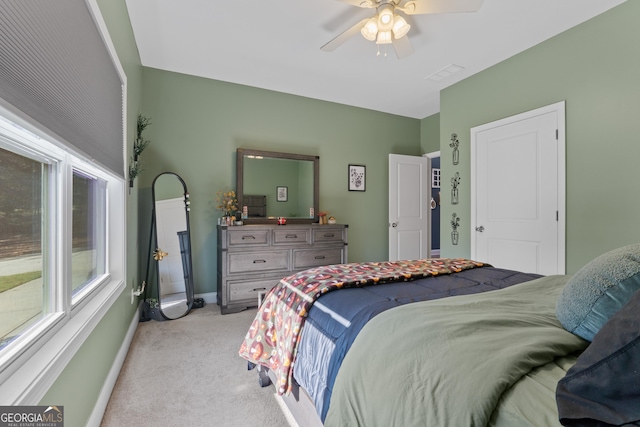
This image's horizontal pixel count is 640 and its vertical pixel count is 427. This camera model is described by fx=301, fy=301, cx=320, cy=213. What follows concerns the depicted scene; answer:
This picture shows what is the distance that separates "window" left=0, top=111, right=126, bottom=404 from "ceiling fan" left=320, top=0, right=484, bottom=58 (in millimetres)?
1990

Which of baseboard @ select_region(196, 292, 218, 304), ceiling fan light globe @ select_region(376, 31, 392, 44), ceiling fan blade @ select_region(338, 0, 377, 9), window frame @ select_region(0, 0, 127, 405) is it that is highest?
ceiling fan blade @ select_region(338, 0, 377, 9)

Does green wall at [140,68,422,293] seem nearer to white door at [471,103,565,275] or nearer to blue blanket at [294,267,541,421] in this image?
white door at [471,103,565,275]

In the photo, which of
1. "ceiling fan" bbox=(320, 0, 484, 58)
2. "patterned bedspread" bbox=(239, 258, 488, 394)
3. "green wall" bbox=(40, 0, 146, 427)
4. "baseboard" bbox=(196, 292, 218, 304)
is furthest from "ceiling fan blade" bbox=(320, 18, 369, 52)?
"baseboard" bbox=(196, 292, 218, 304)

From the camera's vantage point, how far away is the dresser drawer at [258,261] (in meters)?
3.28

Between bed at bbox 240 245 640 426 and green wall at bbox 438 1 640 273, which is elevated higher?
green wall at bbox 438 1 640 273

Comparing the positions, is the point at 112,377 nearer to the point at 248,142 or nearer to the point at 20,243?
the point at 20,243

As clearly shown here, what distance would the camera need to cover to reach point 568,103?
273cm

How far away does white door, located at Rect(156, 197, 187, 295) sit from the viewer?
10.5ft

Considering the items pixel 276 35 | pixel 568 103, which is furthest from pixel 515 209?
A: pixel 276 35

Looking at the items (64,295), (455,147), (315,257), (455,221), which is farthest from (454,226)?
(64,295)

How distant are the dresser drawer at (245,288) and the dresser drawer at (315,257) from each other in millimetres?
421

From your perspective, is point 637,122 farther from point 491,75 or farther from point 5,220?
point 5,220

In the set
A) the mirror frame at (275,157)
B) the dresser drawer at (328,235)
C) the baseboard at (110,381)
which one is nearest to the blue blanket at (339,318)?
the baseboard at (110,381)

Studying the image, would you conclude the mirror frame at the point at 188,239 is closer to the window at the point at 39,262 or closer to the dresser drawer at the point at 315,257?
the dresser drawer at the point at 315,257
